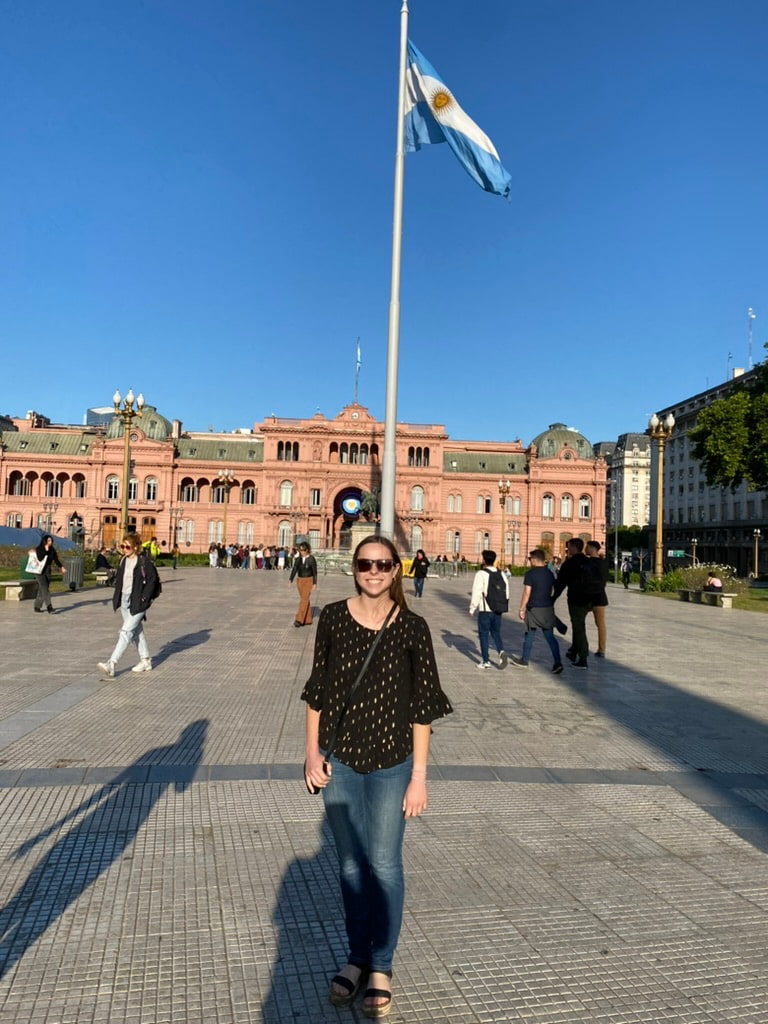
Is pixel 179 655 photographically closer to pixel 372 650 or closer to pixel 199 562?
pixel 372 650

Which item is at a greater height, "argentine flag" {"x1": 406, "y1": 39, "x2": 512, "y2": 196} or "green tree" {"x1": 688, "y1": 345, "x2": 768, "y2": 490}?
"argentine flag" {"x1": 406, "y1": 39, "x2": 512, "y2": 196}

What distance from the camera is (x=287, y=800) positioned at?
4762mm

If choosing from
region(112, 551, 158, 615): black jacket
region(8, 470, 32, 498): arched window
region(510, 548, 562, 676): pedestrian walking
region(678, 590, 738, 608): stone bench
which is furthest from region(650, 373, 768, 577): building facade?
region(8, 470, 32, 498): arched window

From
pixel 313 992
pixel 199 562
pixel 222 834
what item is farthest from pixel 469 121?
pixel 199 562

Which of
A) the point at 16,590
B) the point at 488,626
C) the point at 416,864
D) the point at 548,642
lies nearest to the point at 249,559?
the point at 16,590

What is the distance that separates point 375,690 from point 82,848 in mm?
2364

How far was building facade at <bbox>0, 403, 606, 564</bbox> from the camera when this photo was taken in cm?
6944

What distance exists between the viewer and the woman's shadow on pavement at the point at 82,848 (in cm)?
316

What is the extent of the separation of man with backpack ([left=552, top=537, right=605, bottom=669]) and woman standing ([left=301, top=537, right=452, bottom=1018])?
28.1 ft

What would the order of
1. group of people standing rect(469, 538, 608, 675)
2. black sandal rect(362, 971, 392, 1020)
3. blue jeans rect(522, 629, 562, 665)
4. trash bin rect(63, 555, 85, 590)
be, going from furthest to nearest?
trash bin rect(63, 555, 85, 590), blue jeans rect(522, 629, 562, 665), group of people standing rect(469, 538, 608, 675), black sandal rect(362, 971, 392, 1020)

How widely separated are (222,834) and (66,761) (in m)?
1.95

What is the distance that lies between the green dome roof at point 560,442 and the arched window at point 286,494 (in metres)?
25.9

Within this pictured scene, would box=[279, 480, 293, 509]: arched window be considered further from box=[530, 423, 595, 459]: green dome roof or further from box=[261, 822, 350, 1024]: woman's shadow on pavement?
box=[261, 822, 350, 1024]: woman's shadow on pavement

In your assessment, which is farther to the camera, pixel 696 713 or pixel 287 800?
pixel 696 713
